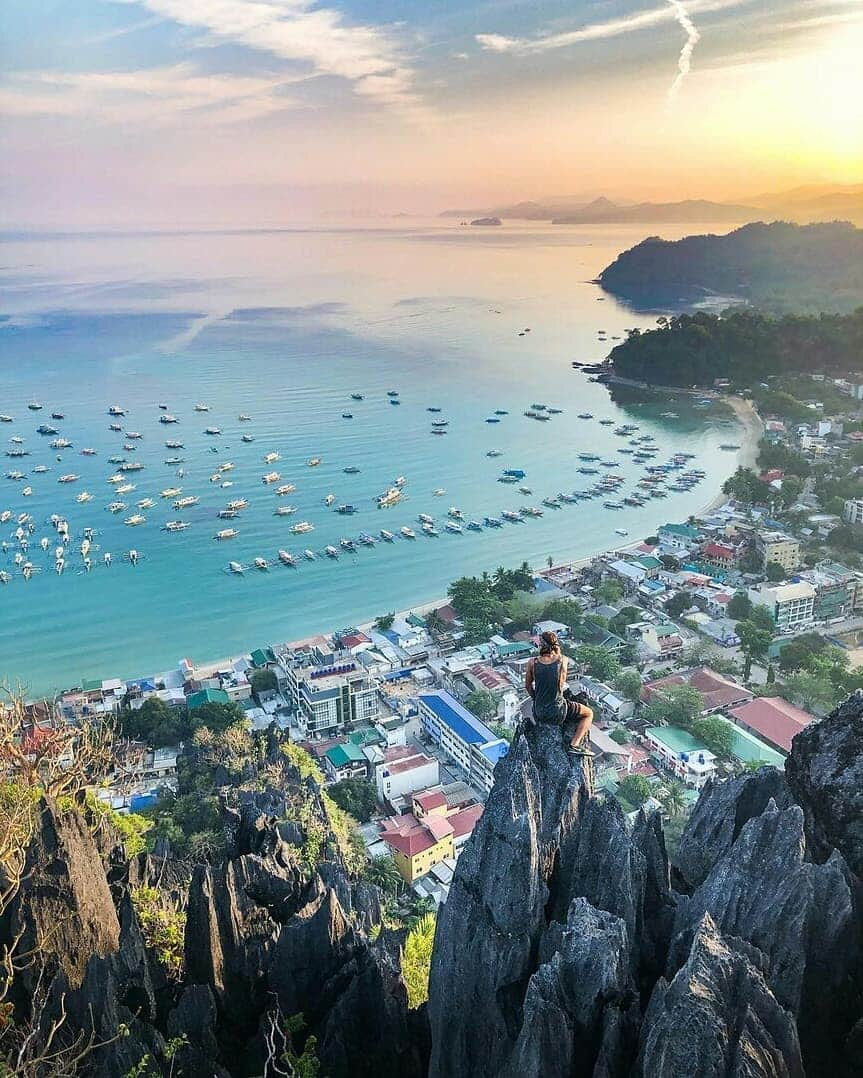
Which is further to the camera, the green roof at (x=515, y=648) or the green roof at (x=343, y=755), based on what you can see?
the green roof at (x=515, y=648)

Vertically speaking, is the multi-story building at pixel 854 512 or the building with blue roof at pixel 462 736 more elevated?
the multi-story building at pixel 854 512

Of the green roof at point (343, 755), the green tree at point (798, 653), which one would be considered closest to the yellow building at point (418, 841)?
the green roof at point (343, 755)

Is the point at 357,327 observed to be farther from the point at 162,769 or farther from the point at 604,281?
the point at 162,769

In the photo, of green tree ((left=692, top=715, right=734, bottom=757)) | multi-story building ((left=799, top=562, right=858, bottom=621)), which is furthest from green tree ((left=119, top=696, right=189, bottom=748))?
multi-story building ((left=799, top=562, right=858, bottom=621))

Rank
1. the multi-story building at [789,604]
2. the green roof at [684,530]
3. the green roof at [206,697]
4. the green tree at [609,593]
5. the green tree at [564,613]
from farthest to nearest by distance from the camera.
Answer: the green roof at [684,530]
the green tree at [609,593]
the green tree at [564,613]
the multi-story building at [789,604]
the green roof at [206,697]

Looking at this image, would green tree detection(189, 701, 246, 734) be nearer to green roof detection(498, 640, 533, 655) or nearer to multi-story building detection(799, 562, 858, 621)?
green roof detection(498, 640, 533, 655)

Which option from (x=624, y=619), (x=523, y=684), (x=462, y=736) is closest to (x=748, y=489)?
(x=624, y=619)

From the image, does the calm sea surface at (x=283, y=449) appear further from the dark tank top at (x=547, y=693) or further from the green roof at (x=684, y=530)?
the dark tank top at (x=547, y=693)

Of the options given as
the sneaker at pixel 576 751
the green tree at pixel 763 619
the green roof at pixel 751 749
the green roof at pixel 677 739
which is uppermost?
the sneaker at pixel 576 751

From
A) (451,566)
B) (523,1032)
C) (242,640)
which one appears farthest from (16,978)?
(451,566)

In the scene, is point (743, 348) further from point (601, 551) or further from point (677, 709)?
point (677, 709)
